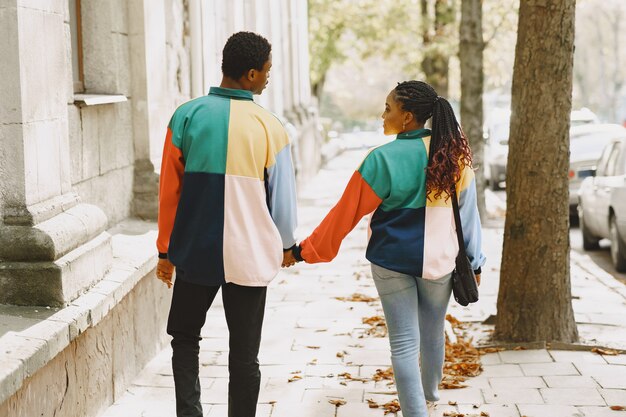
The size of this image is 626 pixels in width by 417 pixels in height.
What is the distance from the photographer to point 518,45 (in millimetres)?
7301

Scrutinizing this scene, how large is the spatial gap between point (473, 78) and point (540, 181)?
965 cm

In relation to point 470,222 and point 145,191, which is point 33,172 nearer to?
point 470,222

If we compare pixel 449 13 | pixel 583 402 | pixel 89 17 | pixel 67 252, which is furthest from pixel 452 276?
pixel 449 13

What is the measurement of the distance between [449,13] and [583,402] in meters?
19.4

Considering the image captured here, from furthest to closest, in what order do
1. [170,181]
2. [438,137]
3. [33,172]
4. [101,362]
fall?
[101,362] → [33,172] → [438,137] → [170,181]

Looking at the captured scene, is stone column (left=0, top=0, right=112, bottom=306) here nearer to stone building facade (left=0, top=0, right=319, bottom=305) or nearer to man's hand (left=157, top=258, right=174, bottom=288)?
stone building facade (left=0, top=0, right=319, bottom=305)

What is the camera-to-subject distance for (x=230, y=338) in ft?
15.4

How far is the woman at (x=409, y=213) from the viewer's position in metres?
4.63

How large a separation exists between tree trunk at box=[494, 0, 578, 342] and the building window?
302 centimetres

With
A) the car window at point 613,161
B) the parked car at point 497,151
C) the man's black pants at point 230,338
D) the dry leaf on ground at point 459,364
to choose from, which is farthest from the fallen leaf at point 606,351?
the parked car at point 497,151

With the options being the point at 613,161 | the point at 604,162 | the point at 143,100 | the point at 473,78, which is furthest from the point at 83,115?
the point at 473,78

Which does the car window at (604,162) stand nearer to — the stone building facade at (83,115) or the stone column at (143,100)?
the stone building facade at (83,115)

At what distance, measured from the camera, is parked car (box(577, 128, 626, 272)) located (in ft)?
40.4

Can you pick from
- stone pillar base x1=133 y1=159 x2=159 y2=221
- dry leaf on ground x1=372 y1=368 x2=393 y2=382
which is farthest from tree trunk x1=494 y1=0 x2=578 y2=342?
stone pillar base x1=133 y1=159 x2=159 y2=221
